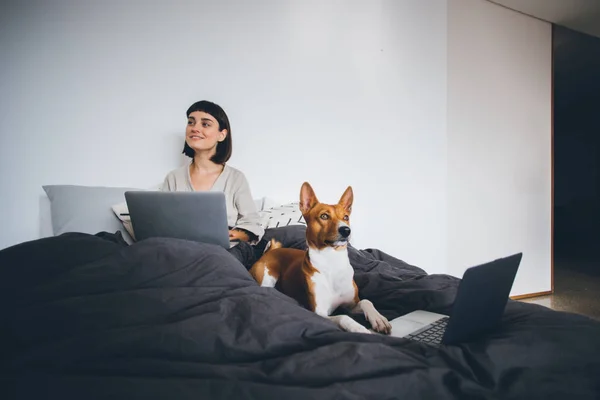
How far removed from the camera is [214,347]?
65 cm

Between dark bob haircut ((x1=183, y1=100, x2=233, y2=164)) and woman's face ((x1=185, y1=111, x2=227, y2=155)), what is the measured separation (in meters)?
0.02

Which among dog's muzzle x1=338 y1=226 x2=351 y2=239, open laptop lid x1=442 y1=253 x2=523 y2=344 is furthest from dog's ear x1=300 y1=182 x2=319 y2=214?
open laptop lid x1=442 y1=253 x2=523 y2=344

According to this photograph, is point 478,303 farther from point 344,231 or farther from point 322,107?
point 322,107

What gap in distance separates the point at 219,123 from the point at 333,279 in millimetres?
1219

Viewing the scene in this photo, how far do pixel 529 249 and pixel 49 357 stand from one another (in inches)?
143

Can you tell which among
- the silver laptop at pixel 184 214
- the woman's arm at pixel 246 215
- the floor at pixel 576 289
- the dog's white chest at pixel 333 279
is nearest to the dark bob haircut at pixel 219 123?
the woman's arm at pixel 246 215

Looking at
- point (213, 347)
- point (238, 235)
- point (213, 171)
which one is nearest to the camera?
point (213, 347)

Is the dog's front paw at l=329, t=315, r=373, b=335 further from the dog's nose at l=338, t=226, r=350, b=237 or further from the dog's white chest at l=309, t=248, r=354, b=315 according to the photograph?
the dog's nose at l=338, t=226, r=350, b=237

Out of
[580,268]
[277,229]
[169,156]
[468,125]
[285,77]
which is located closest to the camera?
[277,229]

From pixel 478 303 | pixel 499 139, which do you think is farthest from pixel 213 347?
pixel 499 139

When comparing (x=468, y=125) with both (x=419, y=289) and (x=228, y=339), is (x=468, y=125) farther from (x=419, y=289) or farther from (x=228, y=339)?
(x=228, y=339)

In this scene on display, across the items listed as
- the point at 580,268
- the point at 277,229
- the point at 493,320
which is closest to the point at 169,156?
the point at 277,229

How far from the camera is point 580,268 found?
4125mm

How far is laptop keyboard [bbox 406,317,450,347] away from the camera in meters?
0.83
